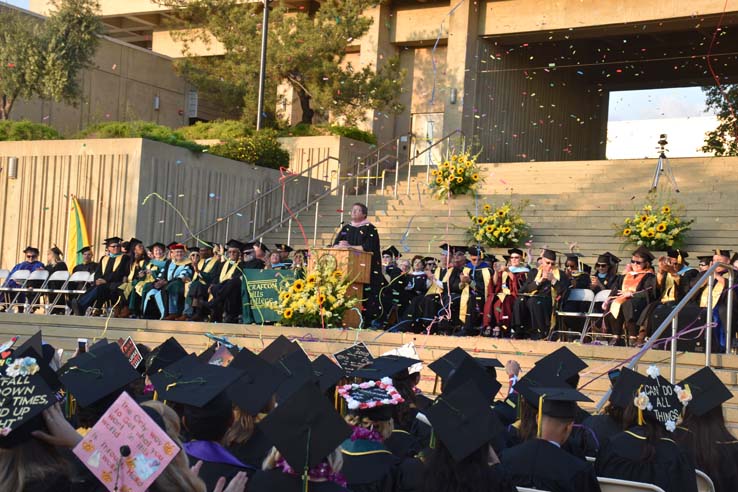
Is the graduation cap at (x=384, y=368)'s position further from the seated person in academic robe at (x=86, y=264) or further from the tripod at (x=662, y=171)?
the tripod at (x=662, y=171)

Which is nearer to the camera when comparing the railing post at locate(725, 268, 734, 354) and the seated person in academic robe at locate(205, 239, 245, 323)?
the railing post at locate(725, 268, 734, 354)

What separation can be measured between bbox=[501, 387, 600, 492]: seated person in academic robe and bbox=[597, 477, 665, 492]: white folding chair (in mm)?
85

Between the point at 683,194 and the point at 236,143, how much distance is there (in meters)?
9.29

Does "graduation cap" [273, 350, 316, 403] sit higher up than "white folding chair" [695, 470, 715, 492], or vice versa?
"graduation cap" [273, 350, 316, 403]

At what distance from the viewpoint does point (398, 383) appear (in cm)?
599

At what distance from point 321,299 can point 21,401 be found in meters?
8.35

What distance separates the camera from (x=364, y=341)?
1119cm

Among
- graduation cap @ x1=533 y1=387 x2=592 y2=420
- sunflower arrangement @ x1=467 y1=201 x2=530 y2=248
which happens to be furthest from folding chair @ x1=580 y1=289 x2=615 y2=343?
graduation cap @ x1=533 y1=387 x2=592 y2=420

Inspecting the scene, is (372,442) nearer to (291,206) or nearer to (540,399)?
(540,399)

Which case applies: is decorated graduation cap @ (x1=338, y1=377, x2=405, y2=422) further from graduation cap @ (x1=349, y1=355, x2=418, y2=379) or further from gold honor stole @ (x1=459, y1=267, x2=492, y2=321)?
gold honor stole @ (x1=459, y1=267, x2=492, y2=321)

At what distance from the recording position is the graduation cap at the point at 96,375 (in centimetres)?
464

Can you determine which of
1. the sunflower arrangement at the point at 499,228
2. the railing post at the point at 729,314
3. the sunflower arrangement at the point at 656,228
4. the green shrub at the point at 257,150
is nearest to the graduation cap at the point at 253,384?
the railing post at the point at 729,314

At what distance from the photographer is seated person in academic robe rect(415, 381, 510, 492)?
3.86 metres

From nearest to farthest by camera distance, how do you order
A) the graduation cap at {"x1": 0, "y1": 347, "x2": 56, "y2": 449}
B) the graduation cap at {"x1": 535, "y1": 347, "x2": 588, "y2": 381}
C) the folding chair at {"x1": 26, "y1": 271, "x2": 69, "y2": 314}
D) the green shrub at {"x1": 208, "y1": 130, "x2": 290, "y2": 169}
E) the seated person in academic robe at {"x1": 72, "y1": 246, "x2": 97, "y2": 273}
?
the graduation cap at {"x1": 0, "y1": 347, "x2": 56, "y2": 449}, the graduation cap at {"x1": 535, "y1": 347, "x2": 588, "y2": 381}, the folding chair at {"x1": 26, "y1": 271, "x2": 69, "y2": 314}, the seated person in academic robe at {"x1": 72, "y1": 246, "x2": 97, "y2": 273}, the green shrub at {"x1": 208, "y1": 130, "x2": 290, "y2": 169}
